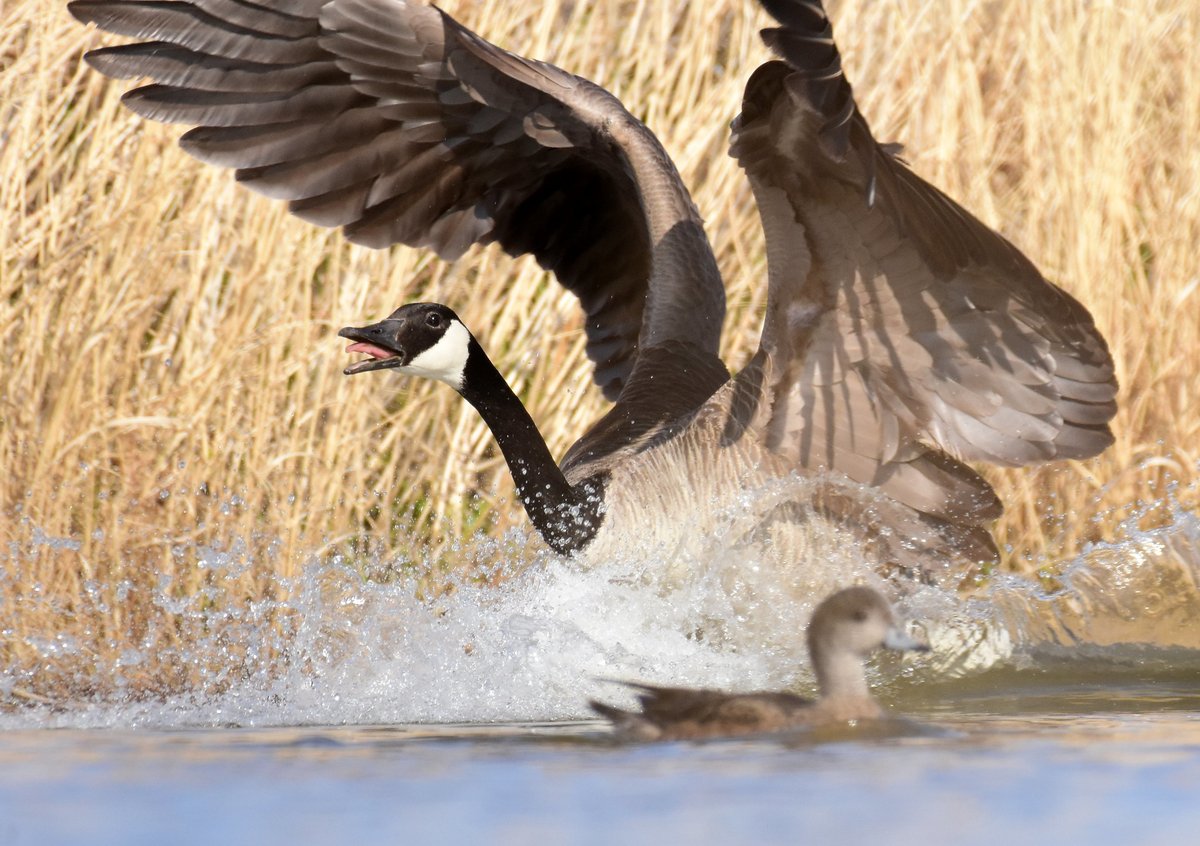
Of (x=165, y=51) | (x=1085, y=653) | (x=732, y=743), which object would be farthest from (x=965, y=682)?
(x=165, y=51)

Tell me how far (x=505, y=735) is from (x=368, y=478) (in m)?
2.31

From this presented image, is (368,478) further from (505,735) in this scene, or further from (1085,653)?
(1085,653)

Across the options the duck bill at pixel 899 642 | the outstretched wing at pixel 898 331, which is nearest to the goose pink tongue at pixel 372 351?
the outstretched wing at pixel 898 331

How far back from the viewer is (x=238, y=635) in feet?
21.0

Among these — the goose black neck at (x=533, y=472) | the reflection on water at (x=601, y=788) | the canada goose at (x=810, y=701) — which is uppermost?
the goose black neck at (x=533, y=472)

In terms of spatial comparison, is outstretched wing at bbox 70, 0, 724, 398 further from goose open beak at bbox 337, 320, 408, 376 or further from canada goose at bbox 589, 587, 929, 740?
canada goose at bbox 589, 587, 929, 740

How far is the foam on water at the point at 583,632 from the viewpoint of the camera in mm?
5543

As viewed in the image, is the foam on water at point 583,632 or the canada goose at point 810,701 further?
the foam on water at point 583,632

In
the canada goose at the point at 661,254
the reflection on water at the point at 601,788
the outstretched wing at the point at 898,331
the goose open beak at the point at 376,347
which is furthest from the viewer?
the goose open beak at the point at 376,347

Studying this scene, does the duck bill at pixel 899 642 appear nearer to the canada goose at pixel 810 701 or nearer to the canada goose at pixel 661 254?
the canada goose at pixel 810 701

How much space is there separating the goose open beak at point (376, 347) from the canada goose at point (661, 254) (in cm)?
1

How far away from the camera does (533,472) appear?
5973 mm

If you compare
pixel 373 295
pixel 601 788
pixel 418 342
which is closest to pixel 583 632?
pixel 418 342

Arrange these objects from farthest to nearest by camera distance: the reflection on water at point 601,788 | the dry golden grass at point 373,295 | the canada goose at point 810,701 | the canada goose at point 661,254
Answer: the dry golden grass at point 373,295
the canada goose at point 661,254
the canada goose at point 810,701
the reflection on water at point 601,788
